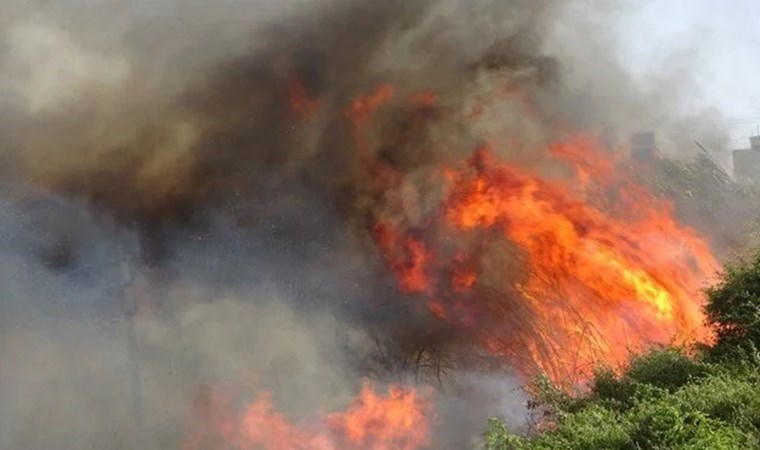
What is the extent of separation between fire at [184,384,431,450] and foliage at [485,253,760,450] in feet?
22.8

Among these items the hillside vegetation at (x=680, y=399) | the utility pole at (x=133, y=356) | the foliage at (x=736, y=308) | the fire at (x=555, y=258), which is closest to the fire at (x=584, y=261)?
the fire at (x=555, y=258)

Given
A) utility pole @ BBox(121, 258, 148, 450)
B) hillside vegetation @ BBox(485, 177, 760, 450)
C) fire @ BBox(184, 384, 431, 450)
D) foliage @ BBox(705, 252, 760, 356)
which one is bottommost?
hillside vegetation @ BBox(485, 177, 760, 450)

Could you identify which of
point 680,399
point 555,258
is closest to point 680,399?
point 680,399

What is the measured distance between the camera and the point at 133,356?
69.8ft

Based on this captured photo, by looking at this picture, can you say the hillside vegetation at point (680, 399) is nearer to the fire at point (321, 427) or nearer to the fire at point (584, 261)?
the fire at point (584, 261)

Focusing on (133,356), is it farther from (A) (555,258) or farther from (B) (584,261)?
(B) (584,261)

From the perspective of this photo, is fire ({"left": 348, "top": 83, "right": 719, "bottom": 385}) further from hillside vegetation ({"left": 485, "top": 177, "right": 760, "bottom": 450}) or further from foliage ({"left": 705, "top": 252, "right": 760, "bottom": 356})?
hillside vegetation ({"left": 485, "top": 177, "right": 760, "bottom": 450})

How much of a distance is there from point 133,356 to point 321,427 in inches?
238

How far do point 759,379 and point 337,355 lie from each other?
1296 cm

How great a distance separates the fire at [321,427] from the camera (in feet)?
65.1

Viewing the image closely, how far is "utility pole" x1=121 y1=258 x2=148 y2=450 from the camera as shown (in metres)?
20.1

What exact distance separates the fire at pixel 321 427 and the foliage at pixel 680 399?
22.8 ft

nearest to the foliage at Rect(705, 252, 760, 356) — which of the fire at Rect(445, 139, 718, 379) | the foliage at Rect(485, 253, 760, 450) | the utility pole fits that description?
the foliage at Rect(485, 253, 760, 450)

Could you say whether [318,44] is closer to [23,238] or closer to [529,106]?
[529,106]
